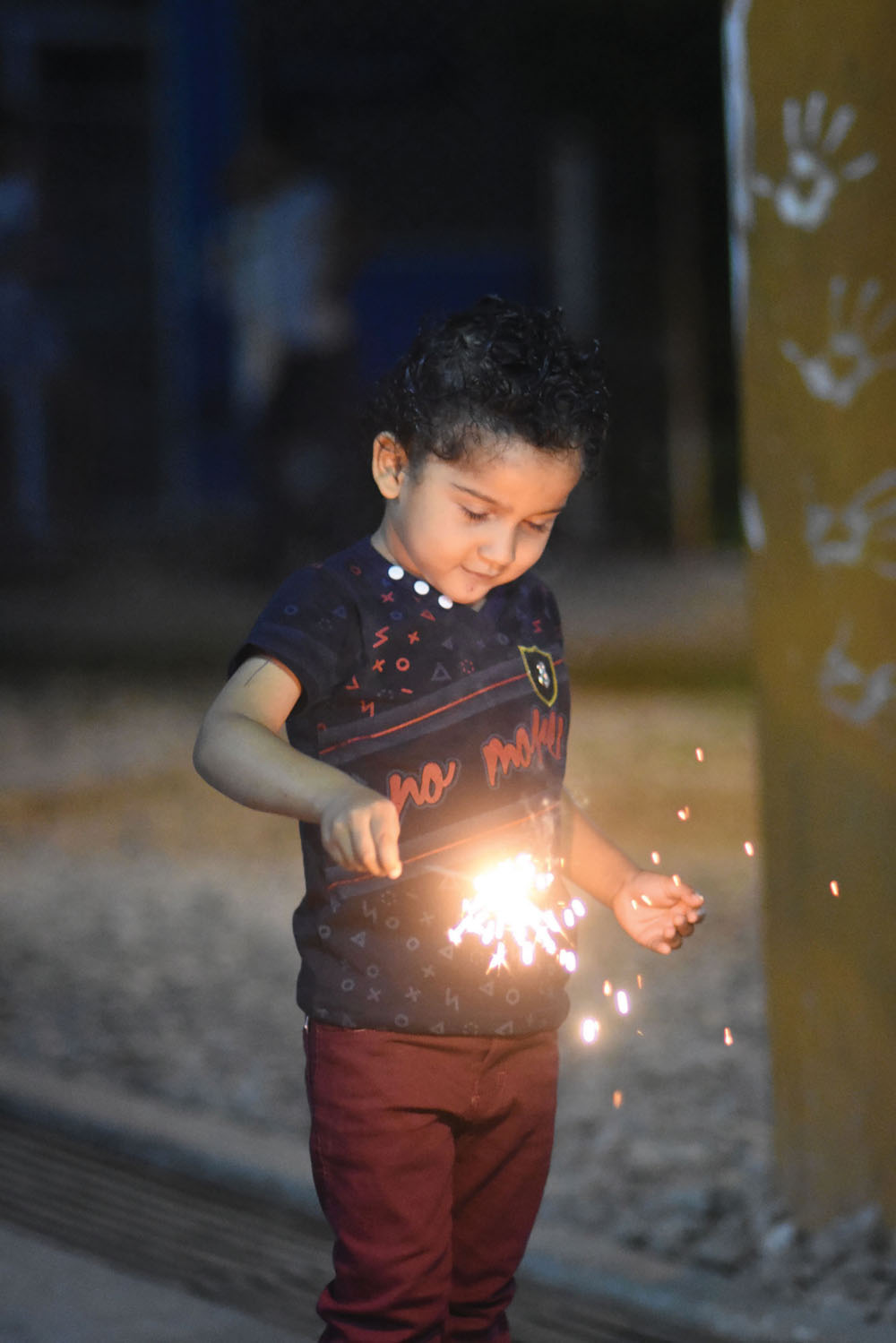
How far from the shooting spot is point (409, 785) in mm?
2170

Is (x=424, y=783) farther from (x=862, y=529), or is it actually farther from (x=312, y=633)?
(x=862, y=529)

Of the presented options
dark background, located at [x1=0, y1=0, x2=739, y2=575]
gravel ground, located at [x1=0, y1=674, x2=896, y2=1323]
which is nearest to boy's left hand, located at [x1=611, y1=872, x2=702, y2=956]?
gravel ground, located at [x1=0, y1=674, x2=896, y2=1323]

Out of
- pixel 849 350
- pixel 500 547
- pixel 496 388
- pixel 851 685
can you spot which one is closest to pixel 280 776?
pixel 500 547

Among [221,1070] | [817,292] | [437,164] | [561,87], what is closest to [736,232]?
[817,292]

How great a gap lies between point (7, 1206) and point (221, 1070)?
2.79ft

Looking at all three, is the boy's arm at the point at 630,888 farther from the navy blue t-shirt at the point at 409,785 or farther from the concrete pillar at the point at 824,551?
the concrete pillar at the point at 824,551

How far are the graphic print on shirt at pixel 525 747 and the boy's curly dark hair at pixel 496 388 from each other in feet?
1.02

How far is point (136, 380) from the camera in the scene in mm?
14711

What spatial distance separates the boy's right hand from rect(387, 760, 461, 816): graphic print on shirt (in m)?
0.30

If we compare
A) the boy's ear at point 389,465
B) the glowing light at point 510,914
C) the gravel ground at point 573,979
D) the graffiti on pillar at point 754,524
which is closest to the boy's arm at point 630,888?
the glowing light at point 510,914

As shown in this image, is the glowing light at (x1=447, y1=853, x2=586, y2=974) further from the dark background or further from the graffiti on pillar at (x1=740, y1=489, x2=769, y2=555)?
the dark background

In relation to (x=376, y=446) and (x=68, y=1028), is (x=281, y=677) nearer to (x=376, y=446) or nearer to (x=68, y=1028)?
(x=376, y=446)

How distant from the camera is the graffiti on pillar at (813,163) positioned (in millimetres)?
3092

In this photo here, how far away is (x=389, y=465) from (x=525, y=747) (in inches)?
14.3
